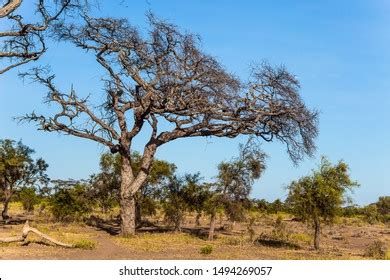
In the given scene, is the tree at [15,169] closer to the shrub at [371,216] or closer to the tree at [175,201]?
the tree at [175,201]

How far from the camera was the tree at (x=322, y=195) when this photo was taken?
1022 inches

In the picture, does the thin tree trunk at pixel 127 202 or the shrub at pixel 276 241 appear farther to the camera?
the thin tree trunk at pixel 127 202

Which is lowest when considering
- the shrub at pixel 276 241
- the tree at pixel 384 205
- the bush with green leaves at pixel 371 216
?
the shrub at pixel 276 241

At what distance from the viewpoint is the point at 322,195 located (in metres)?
26.0

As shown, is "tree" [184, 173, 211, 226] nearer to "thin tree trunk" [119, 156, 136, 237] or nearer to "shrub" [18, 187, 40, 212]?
"thin tree trunk" [119, 156, 136, 237]

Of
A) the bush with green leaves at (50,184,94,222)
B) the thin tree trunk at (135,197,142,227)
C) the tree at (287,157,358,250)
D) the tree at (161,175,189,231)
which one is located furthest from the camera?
the bush with green leaves at (50,184,94,222)

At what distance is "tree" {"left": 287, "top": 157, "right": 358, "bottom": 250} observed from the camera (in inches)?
1022

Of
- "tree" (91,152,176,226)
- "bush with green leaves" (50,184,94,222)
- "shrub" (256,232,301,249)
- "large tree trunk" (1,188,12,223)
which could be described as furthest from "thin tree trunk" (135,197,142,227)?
"shrub" (256,232,301,249)

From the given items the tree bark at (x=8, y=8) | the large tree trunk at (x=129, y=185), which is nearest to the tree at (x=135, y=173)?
the large tree trunk at (x=129, y=185)

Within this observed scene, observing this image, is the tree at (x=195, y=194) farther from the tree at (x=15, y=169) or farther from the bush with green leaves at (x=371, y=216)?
the bush with green leaves at (x=371, y=216)

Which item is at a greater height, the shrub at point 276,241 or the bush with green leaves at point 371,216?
the bush with green leaves at point 371,216

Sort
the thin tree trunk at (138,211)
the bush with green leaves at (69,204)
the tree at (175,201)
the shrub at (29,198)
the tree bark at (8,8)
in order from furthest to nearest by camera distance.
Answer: the shrub at (29,198) < the bush with green leaves at (69,204) < the thin tree trunk at (138,211) < the tree at (175,201) < the tree bark at (8,8)

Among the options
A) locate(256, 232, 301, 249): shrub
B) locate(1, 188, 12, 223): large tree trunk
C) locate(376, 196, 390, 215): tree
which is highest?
locate(376, 196, 390, 215): tree

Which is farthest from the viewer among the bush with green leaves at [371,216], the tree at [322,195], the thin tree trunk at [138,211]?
the bush with green leaves at [371,216]
